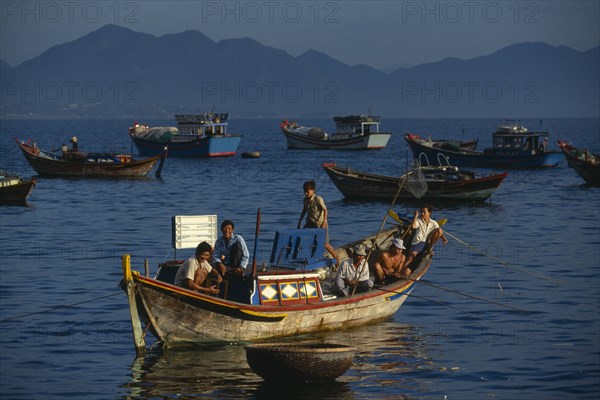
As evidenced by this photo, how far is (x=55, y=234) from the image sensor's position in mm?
38969

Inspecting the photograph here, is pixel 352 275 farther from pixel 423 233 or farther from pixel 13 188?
pixel 13 188

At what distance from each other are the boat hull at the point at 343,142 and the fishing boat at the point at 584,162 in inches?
1760

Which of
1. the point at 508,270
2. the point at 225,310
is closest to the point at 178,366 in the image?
the point at 225,310

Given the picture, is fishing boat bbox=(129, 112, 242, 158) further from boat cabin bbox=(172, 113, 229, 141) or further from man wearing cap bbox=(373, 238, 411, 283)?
man wearing cap bbox=(373, 238, 411, 283)

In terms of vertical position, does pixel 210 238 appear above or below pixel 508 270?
above

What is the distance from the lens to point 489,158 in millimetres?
68750

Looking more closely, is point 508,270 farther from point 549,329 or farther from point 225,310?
point 225,310

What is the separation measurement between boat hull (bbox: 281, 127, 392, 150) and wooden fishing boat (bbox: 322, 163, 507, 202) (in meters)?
53.0

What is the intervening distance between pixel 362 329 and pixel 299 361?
15.8 feet

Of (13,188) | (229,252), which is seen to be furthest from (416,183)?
(13,188)

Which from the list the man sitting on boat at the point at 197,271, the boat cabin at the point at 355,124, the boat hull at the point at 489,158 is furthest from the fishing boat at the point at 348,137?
the man sitting on boat at the point at 197,271

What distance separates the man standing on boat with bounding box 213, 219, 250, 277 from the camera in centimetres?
2067

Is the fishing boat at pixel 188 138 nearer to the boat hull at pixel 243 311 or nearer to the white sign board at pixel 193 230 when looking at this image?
the white sign board at pixel 193 230

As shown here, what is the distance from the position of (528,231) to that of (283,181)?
1085 inches
